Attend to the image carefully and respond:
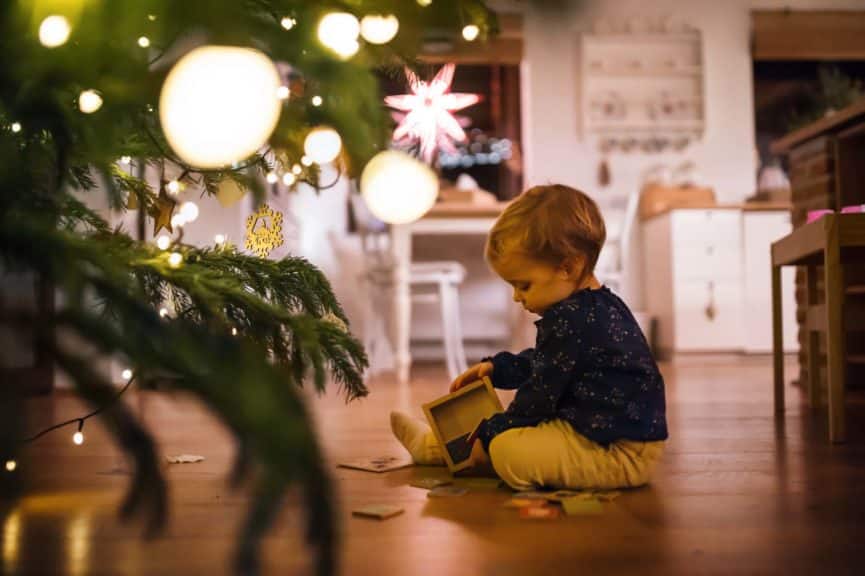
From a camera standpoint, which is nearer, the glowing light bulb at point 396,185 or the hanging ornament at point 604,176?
the glowing light bulb at point 396,185

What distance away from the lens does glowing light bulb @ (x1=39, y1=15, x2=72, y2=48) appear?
0.66 metres

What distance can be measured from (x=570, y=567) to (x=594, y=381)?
0.47 m

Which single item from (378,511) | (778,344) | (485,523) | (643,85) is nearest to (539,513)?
(485,523)

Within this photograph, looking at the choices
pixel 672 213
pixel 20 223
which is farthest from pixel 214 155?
pixel 672 213

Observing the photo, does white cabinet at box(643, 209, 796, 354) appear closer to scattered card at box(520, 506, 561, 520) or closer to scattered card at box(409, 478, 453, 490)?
scattered card at box(409, 478, 453, 490)

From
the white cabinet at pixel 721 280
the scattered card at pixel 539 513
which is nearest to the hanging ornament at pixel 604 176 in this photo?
the white cabinet at pixel 721 280

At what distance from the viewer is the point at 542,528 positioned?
98 centimetres

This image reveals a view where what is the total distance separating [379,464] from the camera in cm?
143

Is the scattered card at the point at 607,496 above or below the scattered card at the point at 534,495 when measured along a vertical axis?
below

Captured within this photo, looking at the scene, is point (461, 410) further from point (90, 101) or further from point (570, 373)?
point (90, 101)

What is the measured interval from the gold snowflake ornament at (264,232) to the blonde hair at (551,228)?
38 cm

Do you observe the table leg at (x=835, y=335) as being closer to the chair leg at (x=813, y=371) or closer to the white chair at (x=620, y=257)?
the chair leg at (x=813, y=371)

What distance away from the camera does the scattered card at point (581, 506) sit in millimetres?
1067

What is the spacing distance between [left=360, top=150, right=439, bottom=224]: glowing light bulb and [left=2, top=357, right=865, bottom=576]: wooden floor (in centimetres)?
26
